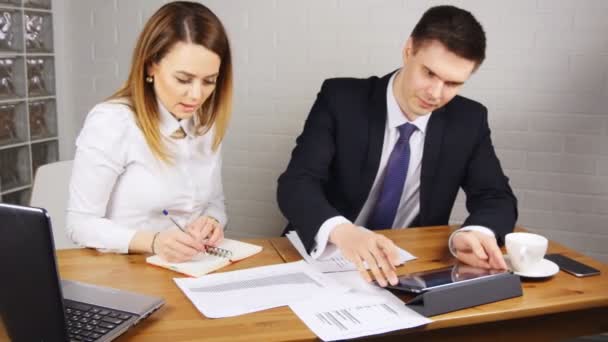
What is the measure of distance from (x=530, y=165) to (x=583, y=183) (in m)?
0.24

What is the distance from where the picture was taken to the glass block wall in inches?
107

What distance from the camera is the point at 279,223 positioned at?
306cm

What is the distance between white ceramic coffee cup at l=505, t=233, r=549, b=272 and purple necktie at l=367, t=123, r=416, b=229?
529mm

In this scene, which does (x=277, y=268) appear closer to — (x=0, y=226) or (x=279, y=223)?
(x=0, y=226)

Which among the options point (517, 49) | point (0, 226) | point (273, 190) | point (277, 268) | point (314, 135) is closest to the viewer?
point (0, 226)

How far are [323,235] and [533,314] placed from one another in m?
0.51

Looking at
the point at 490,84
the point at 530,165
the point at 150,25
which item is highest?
the point at 150,25

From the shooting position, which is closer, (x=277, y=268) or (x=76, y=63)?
(x=277, y=268)

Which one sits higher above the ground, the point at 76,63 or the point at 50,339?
the point at 76,63

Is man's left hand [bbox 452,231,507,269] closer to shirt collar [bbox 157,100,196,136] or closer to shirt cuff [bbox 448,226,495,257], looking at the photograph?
shirt cuff [bbox 448,226,495,257]

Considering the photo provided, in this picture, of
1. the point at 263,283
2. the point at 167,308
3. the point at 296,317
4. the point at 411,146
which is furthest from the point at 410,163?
the point at 167,308

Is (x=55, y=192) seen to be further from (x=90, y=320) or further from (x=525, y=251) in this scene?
(x=525, y=251)

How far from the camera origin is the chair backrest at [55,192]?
1.77 meters

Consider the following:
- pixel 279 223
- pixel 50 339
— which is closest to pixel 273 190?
pixel 279 223
